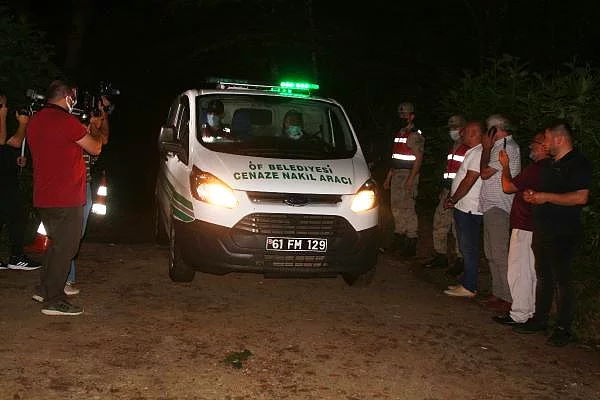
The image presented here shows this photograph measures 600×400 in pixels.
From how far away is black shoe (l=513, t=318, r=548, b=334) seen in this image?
630 centimetres

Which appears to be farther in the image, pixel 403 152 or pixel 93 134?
pixel 403 152

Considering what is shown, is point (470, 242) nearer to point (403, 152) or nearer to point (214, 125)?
point (403, 152)

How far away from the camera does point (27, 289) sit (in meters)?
7.02

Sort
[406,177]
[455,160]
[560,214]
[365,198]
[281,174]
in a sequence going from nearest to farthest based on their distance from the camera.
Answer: [560,214] < [281,174] < [365,198] < [455,160] < [406,177]

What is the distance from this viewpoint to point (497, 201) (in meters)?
7.03

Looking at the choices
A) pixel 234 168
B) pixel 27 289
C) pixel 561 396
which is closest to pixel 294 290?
pixel 234 168

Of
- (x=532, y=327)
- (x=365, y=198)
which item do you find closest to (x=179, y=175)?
(x=365, y=198)

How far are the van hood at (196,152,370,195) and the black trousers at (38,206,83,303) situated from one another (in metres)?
1.26

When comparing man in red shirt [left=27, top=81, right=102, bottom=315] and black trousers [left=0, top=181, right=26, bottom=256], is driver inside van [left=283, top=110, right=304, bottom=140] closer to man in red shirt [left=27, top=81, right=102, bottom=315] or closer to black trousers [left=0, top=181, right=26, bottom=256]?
man in red shirt [left=27, top=81, right=102, bottom=315]

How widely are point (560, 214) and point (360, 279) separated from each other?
93.0 inches

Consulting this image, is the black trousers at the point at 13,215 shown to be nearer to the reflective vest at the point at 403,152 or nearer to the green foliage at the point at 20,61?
the green foliage at the point at 20,61

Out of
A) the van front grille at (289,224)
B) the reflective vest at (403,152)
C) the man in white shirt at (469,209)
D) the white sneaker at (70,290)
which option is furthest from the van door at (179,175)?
the reflective vest at (403,152)

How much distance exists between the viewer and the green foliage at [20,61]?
10.9 m

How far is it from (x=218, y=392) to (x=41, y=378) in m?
1.11
